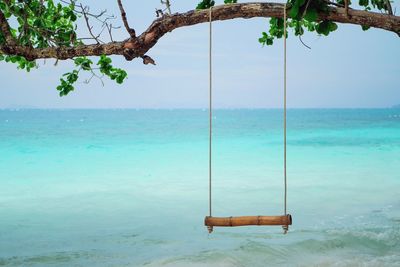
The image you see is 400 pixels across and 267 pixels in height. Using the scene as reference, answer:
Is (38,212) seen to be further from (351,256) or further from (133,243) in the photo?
(351,256)

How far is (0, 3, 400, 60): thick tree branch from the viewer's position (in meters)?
2.75

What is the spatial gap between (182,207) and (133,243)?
8.28ft

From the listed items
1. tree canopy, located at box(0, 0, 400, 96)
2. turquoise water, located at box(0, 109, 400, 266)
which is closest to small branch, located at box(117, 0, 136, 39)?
tree canopy, located at box(0, 0, 400, 96)

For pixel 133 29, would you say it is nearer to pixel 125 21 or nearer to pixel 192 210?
pixel 125 21

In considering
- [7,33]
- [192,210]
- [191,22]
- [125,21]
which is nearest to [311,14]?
[191,22]

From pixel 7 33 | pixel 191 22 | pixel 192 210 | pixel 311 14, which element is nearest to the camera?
pixel 311 14

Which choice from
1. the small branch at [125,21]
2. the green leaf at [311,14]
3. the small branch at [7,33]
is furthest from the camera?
the small branch at [7,33]

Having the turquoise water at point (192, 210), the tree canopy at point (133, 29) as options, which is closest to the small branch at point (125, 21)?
the tree canopy at point (133, 29)

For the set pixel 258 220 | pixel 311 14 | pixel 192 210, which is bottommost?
pixel 192 210

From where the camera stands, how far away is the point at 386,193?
9500 mm

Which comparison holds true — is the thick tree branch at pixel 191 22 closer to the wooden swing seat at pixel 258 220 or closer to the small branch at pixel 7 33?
the small branch at pixel 7 33

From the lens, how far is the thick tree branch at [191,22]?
275cm

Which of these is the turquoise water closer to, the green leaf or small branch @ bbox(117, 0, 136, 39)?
small branch @ bbox(117, 0, 136, 39)

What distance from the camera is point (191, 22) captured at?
2.93 metres
